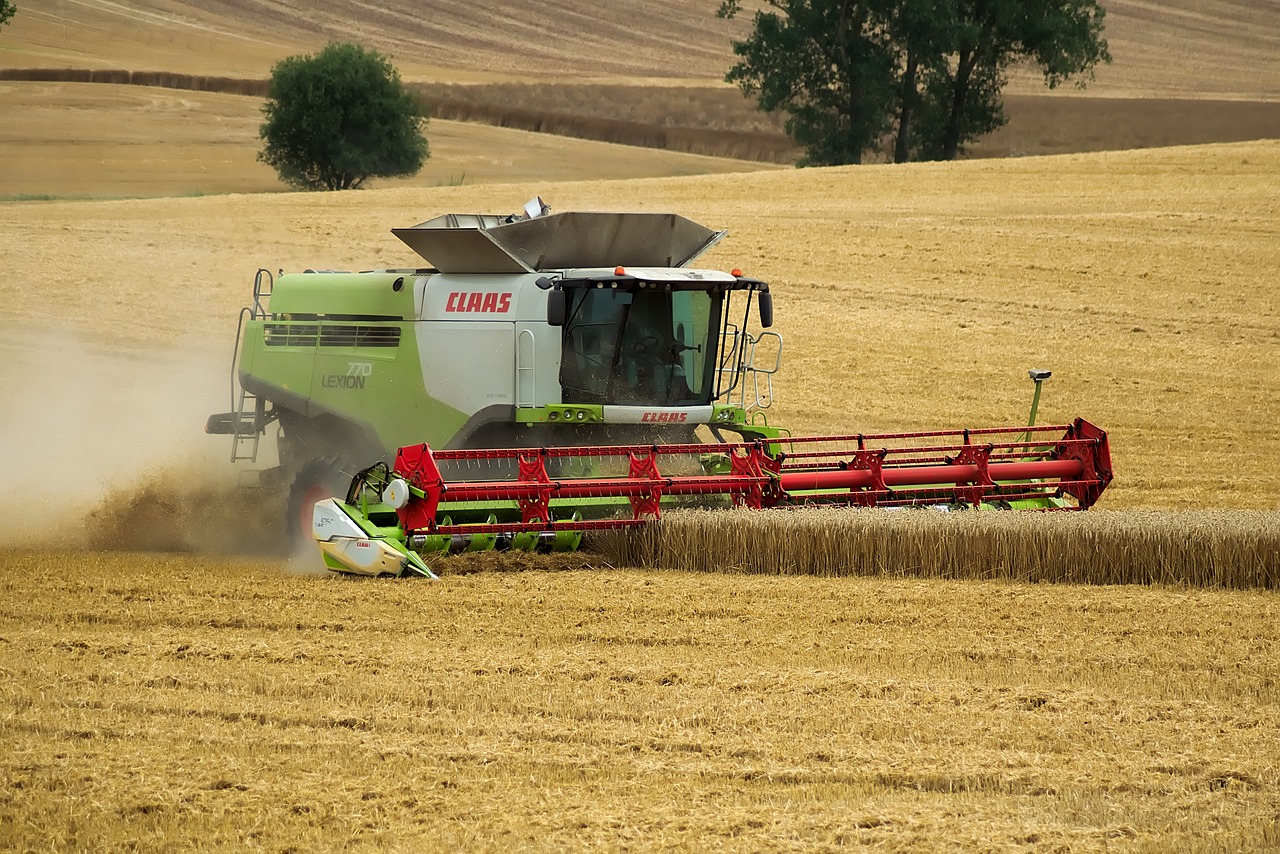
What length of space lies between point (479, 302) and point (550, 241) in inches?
27.2

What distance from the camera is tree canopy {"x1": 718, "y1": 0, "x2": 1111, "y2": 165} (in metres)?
44.5

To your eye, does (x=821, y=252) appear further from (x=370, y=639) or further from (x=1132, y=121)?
(x=1132, y=121)

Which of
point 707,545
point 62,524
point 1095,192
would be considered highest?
point 1095,192

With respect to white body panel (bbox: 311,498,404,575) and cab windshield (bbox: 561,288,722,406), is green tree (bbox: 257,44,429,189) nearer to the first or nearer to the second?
cab windshield (bbox: 561,288,722,406)

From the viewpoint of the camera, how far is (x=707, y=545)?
9344 millimetres

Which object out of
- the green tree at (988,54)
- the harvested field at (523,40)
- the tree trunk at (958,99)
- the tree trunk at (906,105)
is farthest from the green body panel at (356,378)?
the harvested field at (523,40)

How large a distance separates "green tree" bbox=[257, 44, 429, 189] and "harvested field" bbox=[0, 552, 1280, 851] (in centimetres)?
3756

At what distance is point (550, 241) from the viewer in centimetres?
1053

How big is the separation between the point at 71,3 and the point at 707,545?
53.6 m

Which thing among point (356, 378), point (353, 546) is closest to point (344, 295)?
point (356, 378)

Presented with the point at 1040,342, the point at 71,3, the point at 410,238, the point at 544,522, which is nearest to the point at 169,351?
the point at 410,238

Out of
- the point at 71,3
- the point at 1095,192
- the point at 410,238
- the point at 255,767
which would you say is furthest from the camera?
the point at 71,3

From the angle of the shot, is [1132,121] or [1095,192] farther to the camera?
[1132,121]

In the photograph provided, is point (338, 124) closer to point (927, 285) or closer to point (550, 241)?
point (927, 285)
